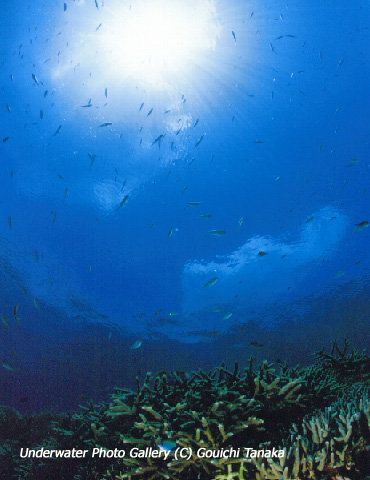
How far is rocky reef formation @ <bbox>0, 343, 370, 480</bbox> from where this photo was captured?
2699 millimetres

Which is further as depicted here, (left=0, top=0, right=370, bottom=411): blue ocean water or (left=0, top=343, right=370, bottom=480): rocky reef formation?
(left=0, top=0, right=370, bottom=411): blue ocean water

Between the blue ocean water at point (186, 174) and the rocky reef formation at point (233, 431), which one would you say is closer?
the rocky reef formation at point (233, 431)

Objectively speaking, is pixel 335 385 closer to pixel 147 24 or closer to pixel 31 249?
pixel 147 24

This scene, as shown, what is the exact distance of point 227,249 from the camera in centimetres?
2417

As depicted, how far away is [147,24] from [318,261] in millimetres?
23363

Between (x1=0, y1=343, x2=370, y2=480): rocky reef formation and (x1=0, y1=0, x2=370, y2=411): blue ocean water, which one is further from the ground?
(x1=0, y1=0, x2=370, y2=411): blue ocean water

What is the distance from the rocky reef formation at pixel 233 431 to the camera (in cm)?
270

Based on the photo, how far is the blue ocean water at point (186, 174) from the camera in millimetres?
12898

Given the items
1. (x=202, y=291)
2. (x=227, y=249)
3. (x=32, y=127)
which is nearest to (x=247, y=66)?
(x=32, y=127)

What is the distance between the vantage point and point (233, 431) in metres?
3.22

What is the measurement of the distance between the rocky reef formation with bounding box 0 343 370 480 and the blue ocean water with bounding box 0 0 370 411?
4629 mm

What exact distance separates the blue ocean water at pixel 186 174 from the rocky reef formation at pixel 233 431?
182 inches

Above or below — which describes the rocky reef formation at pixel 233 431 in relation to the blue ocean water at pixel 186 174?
below

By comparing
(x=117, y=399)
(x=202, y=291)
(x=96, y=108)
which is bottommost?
(x=117, y=399)
